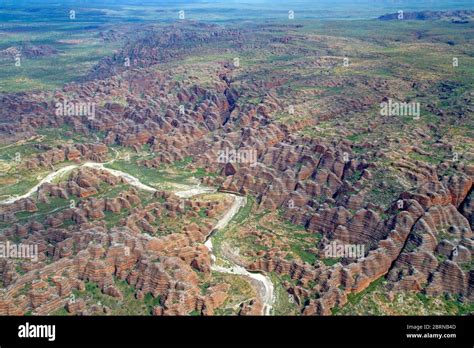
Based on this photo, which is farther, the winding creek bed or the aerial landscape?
the winding creek bed

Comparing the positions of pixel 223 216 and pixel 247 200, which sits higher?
pixel 247 200

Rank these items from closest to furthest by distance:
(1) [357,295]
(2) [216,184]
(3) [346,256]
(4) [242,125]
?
(1) [357,295] → (3) [346,256] → (2) [216,184] → (4) [242,125]

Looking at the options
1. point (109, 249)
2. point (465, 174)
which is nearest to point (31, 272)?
point (109, 249)

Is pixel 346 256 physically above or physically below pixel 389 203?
below

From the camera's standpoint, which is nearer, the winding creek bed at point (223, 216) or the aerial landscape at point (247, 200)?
the aerial landscape at point (247, 200)

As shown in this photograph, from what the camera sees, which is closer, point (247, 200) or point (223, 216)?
point (223, 216)

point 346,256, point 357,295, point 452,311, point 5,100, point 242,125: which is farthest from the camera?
point 5,100

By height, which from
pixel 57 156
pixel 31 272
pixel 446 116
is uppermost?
pixel 446 116

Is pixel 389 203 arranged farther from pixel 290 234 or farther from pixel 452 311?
pixel 452 311
